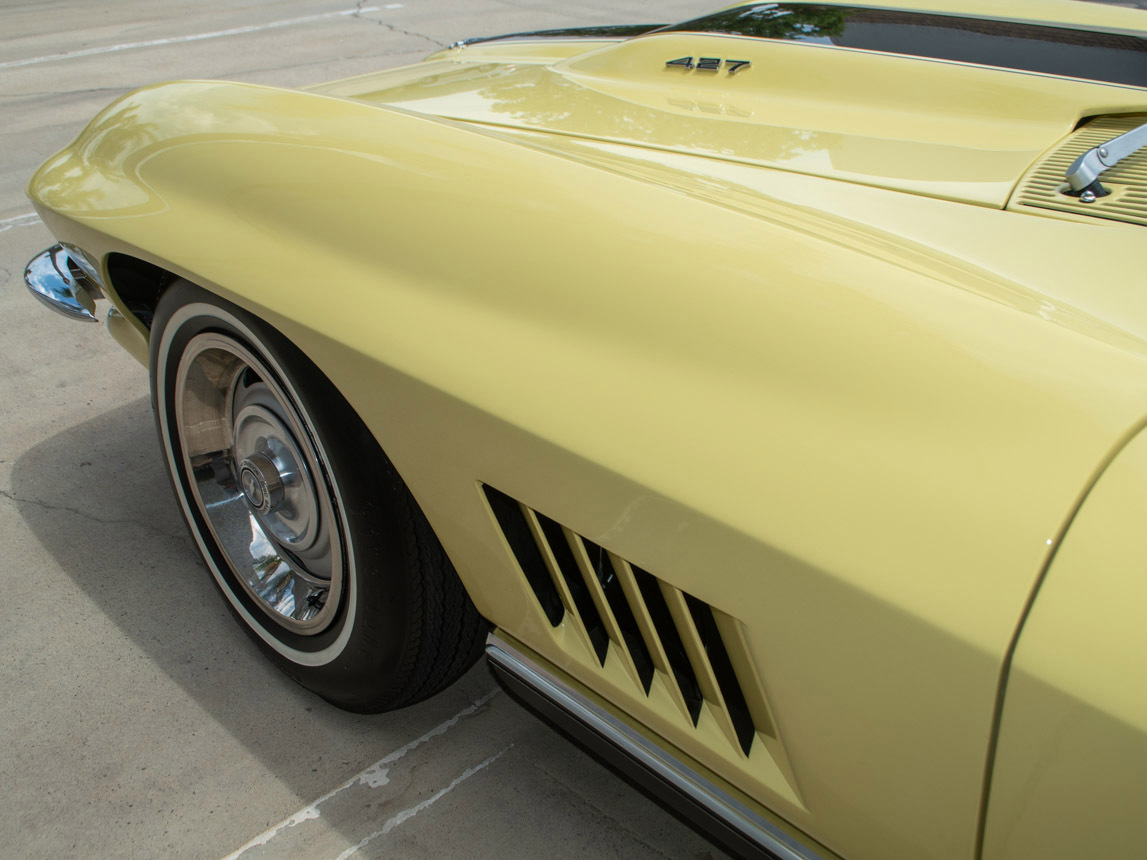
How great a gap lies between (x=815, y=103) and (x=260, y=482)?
1.34 m

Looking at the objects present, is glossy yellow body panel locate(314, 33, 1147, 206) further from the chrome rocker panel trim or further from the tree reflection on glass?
the chrome rocker panel trim

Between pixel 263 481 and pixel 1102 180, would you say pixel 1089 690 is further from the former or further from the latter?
pixel 263 481

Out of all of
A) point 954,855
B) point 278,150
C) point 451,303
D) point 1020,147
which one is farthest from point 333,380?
point 1020,147

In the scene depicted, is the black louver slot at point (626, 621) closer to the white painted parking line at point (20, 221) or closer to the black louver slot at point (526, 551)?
the black louver slot at point (526, 551)

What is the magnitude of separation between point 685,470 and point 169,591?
1707mm

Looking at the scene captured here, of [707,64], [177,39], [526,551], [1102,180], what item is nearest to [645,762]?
[526,551]

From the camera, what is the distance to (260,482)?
181 cm

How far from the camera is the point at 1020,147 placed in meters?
1.65

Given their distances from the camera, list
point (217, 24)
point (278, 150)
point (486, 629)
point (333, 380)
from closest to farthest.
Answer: point (333, 380) → point (278, 150) → point (486, 629) → point (217, 24)

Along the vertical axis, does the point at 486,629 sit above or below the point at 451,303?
below

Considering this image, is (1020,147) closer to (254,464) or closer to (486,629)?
(486,629)

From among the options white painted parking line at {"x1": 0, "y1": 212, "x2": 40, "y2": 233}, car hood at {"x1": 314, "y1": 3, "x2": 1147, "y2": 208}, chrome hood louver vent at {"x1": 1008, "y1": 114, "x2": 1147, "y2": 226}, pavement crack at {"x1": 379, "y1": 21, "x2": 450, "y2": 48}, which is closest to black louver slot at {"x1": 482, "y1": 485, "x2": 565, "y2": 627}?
car hood at {"x1": 314, "y1": 3, "x2": 1147, "y2": 208}

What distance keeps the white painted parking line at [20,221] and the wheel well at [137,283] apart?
112 inches

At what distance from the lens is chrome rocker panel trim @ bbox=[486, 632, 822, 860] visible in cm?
115
